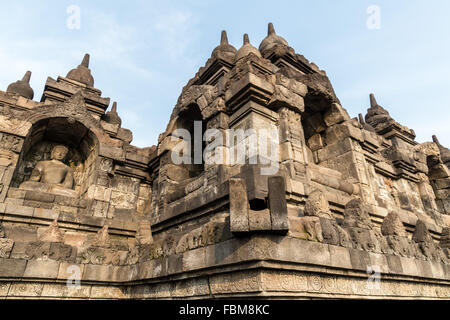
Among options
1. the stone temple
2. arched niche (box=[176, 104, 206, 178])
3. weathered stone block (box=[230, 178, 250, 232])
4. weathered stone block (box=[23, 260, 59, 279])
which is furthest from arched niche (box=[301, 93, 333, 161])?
weathered stone block (box=[23, 260, 59, 279])

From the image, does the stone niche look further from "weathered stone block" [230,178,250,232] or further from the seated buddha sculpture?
"weathered stone block" [230,178,250,232]

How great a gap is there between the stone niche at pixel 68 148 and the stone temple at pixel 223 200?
5cm

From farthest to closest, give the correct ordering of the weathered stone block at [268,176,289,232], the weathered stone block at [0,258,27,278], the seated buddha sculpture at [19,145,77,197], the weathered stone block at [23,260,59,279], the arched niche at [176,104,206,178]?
the arched niche at [176,104,206,178], the seated buddha sculpture at [19,145,77,197], the weathered stone block at [23,260,59,279], the weathered stone block at [0,258,27,278], the weathered stone block at [268,176,289,232]

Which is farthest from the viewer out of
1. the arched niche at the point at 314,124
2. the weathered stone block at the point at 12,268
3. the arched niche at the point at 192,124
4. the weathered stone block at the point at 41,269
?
the arched niche at the point at 192,124

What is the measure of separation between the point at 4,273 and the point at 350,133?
338 inches

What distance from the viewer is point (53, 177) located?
338 inches

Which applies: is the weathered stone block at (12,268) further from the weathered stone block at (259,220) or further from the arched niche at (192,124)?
the arched niche at (192,124)

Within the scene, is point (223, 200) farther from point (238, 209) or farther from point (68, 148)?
point (68, 148)

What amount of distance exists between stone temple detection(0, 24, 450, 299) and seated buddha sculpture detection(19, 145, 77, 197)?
0.13 ft

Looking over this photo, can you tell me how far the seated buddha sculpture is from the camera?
8.17 m

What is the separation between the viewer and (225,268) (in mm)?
3740

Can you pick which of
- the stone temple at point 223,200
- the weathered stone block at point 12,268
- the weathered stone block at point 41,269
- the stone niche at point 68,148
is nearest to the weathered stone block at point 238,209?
the stone temple at point 223,200

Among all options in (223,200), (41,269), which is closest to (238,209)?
(223,200)

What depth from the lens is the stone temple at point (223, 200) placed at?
3.78m
